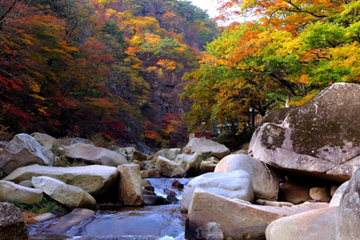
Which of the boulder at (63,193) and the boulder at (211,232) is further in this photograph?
the boulder at (63,193)

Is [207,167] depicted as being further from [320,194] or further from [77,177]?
[77,177]

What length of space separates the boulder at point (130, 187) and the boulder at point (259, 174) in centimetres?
234

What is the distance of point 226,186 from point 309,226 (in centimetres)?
247

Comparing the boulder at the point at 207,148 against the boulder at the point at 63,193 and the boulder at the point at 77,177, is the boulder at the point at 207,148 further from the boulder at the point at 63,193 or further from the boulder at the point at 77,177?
the boulder at the point at 63,193

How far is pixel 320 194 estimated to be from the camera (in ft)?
24.2

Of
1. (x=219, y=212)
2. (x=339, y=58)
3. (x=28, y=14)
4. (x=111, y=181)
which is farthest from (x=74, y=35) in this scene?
(x=219, y=212)

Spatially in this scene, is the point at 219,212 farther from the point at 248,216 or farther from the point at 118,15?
the point at 118,15

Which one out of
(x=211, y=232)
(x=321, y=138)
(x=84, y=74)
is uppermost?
(x=84, y=74)

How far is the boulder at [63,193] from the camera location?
645 centimetres

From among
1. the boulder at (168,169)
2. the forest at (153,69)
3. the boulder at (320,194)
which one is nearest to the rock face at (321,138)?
the boulder at (320,194)

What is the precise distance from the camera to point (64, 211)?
6406 mm

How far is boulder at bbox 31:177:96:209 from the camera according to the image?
21.2ft

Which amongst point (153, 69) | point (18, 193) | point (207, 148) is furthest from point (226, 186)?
point (153, 69)

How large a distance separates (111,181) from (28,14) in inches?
470
